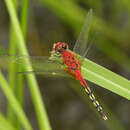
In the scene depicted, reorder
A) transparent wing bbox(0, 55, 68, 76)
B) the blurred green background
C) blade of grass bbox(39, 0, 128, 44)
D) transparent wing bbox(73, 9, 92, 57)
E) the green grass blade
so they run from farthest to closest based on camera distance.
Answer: the blurred green background
blade of grass bbox(39, 0, 128, 44)
transparent wing bbox(73, 9, 92, 57)
transparent wing bbox(0, 55, 68, 76)
the green grass blade

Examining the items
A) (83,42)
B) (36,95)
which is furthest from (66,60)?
(36,95)

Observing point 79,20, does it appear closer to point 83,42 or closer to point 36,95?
point 83,42

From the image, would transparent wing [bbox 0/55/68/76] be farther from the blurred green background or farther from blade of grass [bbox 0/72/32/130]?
the blurred green background

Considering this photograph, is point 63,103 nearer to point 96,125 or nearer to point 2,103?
point 96,125

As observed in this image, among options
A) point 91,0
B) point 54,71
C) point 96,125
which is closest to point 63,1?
point 91,0

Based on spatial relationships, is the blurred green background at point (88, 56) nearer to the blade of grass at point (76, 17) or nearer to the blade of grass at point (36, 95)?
the blade of grass at point (76, 17)

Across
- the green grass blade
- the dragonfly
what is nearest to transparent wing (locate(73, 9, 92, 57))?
the dragonfly
